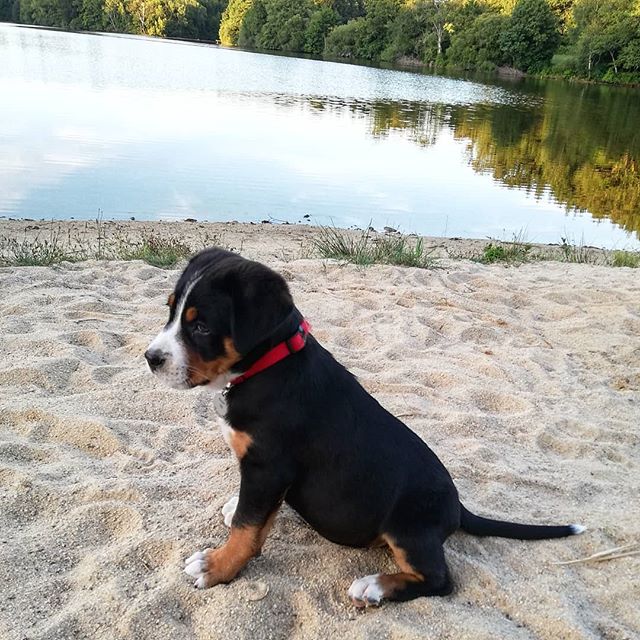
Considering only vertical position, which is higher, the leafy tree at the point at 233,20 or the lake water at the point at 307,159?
the leafy tree at the point at 233,20

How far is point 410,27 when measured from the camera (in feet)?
307

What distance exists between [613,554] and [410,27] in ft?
337

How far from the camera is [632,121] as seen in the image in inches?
1436

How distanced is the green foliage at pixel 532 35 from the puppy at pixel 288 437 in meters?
87.1

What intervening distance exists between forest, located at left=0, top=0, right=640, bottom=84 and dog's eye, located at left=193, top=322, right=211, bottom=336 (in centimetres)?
7730

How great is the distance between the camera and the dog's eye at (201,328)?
273 centimetres

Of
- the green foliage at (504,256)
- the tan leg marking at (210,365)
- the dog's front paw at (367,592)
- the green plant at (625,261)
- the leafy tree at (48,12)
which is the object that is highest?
the leafy tree at (48,12)

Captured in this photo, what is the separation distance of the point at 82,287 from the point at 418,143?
2188 centimetres

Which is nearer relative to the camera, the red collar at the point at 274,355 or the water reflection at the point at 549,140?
the red collar at the point at 274,355

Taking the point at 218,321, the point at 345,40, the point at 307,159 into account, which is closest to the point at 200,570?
the point at 218,321

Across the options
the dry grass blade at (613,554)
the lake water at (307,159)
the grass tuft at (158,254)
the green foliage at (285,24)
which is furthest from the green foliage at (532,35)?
the dry grass blade at (613,554)

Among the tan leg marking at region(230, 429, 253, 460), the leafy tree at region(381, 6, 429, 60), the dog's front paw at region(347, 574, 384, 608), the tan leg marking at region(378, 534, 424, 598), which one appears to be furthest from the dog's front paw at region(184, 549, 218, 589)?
the leafy tree at region(381, 6, 429, 60)

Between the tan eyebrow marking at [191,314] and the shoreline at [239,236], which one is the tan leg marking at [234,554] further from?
the shoreline at [239,236]

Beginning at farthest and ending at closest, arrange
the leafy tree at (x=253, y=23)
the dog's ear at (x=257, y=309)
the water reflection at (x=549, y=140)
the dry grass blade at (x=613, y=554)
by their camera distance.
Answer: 1. the leafy tree at (x=253, y=23)
2. the water reflection at (x=549, y=140)
3. the dry grass blade at (x=613, y=554)
4. the dog's ear at (x=257, y=309)
